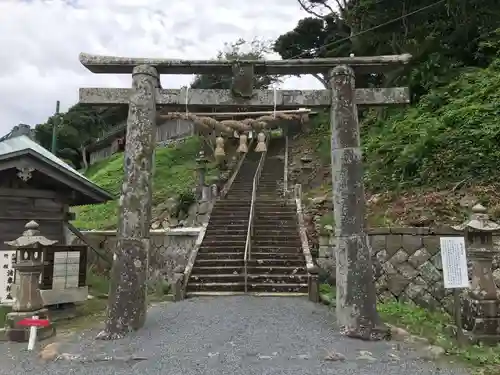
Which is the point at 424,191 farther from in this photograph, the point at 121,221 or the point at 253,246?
the point at 121,221

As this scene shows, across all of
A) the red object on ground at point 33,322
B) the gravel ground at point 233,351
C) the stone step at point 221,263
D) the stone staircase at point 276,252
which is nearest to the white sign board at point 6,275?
the red object on ground at point 33,322

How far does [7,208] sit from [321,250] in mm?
8338

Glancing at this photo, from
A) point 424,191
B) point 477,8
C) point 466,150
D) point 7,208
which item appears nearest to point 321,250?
point 424,191

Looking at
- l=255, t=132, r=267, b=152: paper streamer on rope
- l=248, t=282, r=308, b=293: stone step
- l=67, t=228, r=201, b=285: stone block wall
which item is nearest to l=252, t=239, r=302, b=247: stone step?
l=67, t=228, r=201, b=285: stone block wall

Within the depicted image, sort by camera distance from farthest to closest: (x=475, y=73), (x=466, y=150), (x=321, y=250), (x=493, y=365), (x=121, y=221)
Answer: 1. (x=475, y=73)
2. (x=321, y=250)
3. (x=466, y=150)
4. (x=121, y=221)
5. (x=493, y=365)

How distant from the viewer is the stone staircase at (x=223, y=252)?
11109 millimetres

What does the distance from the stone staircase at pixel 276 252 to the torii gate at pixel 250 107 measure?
168 inches

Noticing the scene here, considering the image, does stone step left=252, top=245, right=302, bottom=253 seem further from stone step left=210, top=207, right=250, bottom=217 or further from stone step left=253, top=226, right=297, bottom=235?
stone step left=210, top=207, right=250, bottom=217

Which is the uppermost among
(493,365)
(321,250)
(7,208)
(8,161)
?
(8,161)

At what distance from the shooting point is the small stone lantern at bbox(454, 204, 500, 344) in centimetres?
593

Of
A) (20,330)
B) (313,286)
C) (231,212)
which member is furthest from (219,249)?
(20,330)

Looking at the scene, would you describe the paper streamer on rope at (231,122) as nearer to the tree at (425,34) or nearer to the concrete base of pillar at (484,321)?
the concrete base of pillar at (484,321)

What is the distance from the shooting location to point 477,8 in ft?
55.2

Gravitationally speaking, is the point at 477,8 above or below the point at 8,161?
above
